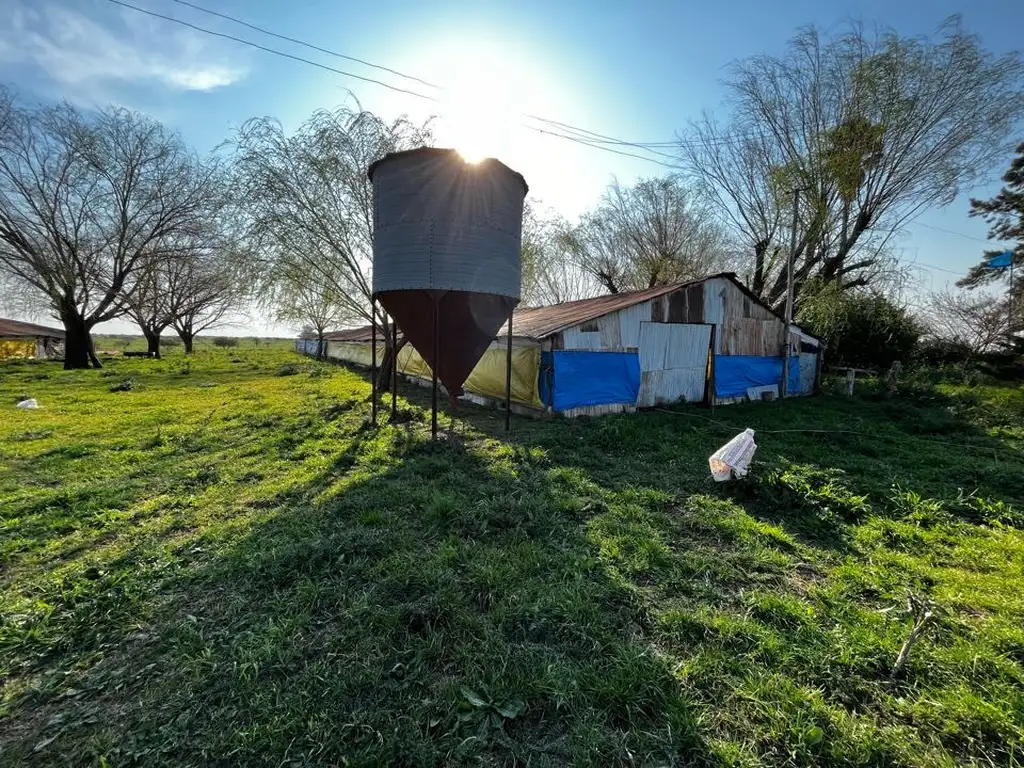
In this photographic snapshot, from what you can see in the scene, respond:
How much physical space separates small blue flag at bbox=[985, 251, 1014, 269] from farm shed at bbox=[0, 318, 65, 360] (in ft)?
158

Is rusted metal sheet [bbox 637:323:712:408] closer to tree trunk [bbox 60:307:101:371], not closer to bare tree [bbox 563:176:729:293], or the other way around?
bare tree [bbox 563:176:729:293]

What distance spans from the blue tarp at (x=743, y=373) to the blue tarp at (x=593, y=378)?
316cm

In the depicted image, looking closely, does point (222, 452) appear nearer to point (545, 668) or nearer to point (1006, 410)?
point (545, 668)

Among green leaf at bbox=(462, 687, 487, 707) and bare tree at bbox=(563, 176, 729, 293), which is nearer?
green leaf at bbox=(462, 687, 487, 707)

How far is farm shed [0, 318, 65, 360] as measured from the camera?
2386 centimetres

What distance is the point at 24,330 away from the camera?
27.1 metres

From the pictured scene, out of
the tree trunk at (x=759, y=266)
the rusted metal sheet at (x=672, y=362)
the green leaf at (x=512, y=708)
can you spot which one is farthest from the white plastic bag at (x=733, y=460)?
the tree trunk at (x=759, y=266)

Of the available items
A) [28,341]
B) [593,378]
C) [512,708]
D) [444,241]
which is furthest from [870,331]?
[28,341]

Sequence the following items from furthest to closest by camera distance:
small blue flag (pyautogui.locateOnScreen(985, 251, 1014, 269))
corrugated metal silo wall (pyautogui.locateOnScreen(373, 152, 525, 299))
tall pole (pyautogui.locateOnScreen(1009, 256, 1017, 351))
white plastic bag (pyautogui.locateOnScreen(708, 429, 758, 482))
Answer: small blue flag (pyautogui.locateOnScreen(985, 251, 1014, 269)) < tall pole (pyautogui.locateOnScreen(1009, 256, 1017, 351)) < corrugated metal silo wall (pyautogui.locateOnScreen(373, 152, 525, 299)) < white plastic bag (pyautogui.locateOnScreen(708, 429, 758, 482))

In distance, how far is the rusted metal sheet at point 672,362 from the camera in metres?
10.3

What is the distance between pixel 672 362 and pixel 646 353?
983 millimetres

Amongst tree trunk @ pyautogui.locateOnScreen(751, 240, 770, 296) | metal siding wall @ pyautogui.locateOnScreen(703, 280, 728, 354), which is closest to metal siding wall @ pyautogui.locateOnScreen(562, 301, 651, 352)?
metal siding wall @ pyautogui.locateOnScreen(703, 280, 728, 354)

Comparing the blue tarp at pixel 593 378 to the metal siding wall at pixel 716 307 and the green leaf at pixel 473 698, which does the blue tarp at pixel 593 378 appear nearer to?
the metal siding wall at pixel 716 307

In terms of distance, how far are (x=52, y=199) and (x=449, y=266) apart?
21.5 metres
